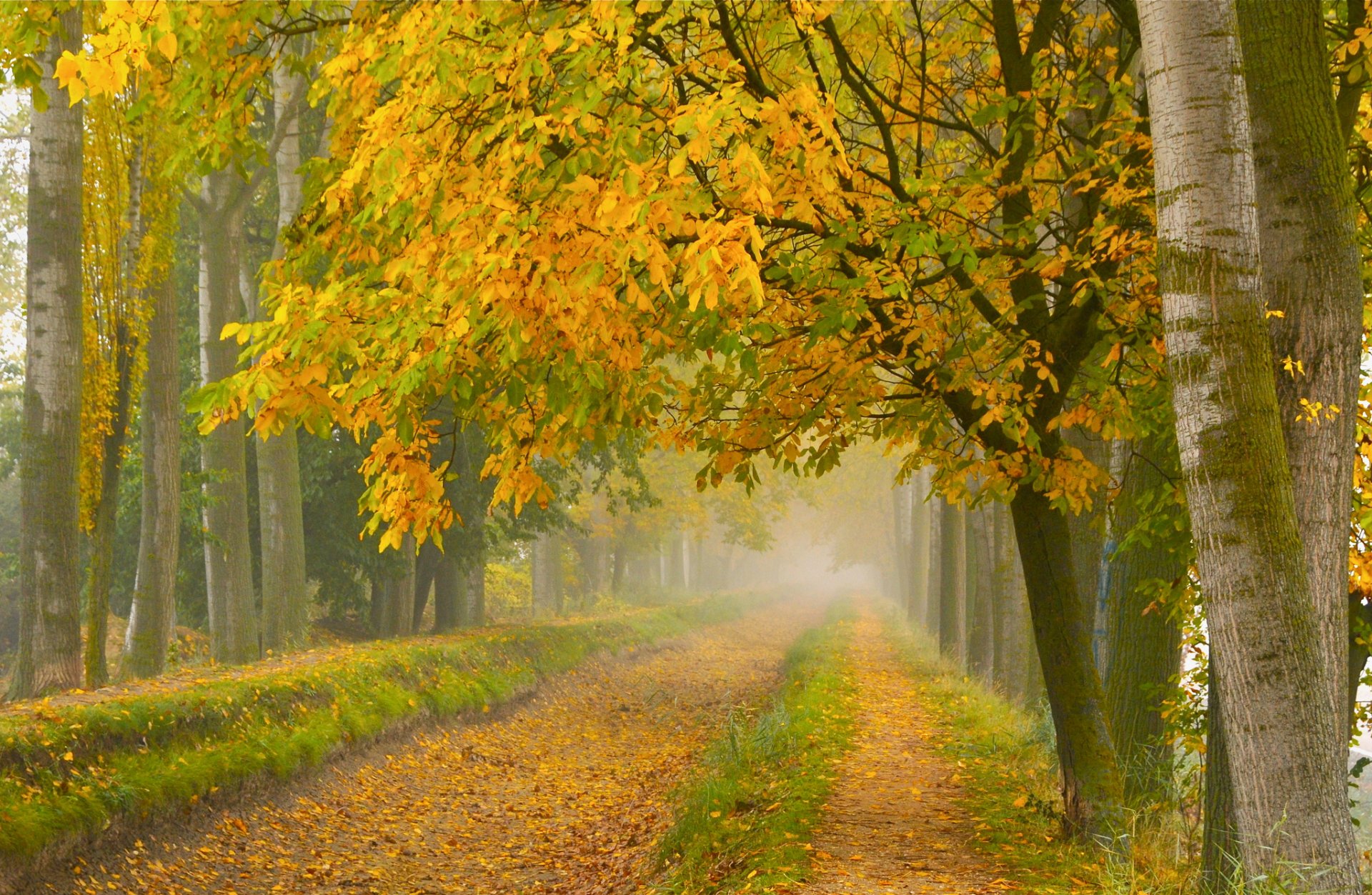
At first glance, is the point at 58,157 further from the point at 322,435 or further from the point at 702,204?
the point at 702,204

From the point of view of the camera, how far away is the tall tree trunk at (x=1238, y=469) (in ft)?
13.7

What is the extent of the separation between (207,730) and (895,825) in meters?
5.95

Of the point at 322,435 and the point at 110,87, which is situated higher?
the point at 110,87

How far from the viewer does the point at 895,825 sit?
7.89m

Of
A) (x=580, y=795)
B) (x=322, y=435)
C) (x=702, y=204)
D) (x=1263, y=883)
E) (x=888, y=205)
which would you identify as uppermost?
(x=888, y=205)

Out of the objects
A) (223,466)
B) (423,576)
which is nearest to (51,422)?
(223,466)

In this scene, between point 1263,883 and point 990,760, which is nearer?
point 1263,883

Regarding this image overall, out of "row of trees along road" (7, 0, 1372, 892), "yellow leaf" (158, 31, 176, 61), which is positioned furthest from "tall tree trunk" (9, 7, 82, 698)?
"yellow leaf" (158, 31, 176, 61)

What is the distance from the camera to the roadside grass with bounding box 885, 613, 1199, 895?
6.05m

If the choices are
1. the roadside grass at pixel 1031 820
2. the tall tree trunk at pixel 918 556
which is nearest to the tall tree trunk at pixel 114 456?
the roadside grass at pixel 1031 820

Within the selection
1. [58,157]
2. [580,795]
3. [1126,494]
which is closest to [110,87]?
[1126,494]

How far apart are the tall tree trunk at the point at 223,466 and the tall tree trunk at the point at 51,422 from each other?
4738 mm

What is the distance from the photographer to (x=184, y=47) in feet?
20.7

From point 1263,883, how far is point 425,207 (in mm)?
4596
